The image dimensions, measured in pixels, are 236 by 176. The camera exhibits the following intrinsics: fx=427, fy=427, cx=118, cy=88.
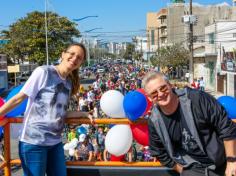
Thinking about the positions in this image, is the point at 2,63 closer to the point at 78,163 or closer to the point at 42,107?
the point at 78,163

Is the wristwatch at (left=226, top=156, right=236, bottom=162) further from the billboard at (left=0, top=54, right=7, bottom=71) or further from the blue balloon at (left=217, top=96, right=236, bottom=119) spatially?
the billboard at (left=0, top=54, right=7, bottom=71)

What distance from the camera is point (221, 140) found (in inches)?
106

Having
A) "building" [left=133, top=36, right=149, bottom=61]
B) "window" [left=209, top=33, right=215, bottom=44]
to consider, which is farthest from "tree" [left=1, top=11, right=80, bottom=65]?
"building" [left=133, top=36, right=149, bottom=61]

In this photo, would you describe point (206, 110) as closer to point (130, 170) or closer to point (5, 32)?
point (130, 170)

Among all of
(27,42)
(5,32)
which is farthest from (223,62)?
(5,32)

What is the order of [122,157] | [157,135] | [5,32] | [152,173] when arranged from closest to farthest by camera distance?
1. [157,135]
2. [152,173]
3. [122,157]
4. [5,32]

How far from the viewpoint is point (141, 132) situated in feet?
11.8

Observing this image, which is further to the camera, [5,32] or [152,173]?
[5,32]

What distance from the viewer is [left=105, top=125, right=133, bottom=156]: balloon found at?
3.71 metres

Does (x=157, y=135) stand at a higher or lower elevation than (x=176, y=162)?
higher

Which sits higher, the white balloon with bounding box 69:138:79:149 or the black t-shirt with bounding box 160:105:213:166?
the black t-shirt with bounding box 160:105:213:166

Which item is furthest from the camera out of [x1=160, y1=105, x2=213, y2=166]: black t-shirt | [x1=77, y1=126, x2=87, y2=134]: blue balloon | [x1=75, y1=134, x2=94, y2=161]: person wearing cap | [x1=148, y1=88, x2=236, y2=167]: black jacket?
[x1=77, y1=126, x2=87, y2=134]: blue balloon

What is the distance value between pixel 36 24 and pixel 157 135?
5375 cm

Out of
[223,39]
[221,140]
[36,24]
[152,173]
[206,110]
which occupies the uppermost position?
[36,24]
